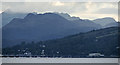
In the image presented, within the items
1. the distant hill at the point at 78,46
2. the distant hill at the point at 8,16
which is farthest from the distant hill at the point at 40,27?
the distant hill at the point at 78,46

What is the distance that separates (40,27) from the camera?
1441 inches

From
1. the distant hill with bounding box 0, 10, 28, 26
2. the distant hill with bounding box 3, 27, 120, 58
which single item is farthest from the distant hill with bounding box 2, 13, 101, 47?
the distant hill with bounding box 3, 27, 120, 58

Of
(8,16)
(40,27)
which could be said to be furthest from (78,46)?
(8,16)

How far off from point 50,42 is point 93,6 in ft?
21.1

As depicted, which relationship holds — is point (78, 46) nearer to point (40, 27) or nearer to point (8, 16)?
point (40, 27)

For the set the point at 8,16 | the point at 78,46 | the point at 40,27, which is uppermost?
the point at 8,16

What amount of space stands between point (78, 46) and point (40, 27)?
10723mm

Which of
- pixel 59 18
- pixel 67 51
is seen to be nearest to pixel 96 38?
pixel 67 51

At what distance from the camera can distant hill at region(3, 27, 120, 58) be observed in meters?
25.1

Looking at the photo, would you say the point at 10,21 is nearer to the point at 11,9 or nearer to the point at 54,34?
Result: the point at 11,9

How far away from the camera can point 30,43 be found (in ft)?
95.3

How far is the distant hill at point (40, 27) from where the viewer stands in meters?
31.5

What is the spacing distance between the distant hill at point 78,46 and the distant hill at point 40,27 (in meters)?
1.51

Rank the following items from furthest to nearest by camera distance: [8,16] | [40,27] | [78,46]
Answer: [40,27] → [8,16] → [78,46]
